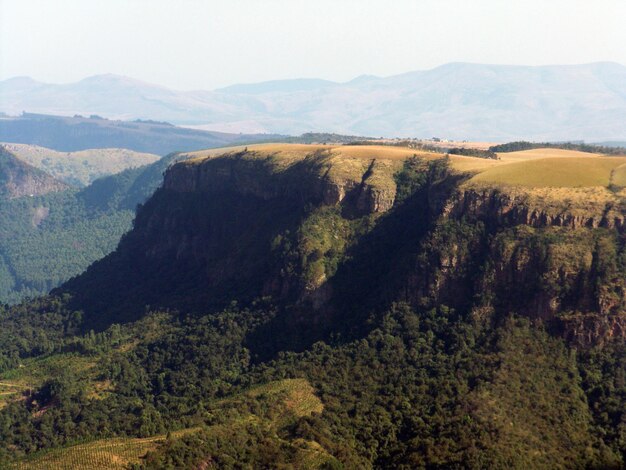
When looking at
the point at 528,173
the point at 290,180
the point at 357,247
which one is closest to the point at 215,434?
the point at 357,247

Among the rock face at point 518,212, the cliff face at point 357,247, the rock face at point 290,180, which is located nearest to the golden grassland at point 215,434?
the cliff face at point 357,247

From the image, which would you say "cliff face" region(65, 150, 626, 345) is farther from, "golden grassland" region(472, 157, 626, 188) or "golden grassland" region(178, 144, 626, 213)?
"golden grassland" region(472, 157, 626, 188)

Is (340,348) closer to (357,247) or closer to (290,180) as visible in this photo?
(357,247)

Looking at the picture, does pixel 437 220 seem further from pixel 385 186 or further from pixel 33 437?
pixel 33 437

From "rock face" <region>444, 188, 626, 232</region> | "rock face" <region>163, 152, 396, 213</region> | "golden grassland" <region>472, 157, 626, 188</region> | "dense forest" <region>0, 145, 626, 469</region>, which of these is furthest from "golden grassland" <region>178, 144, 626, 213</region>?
"dense forest" <region>0, 145, 626, 469</region>

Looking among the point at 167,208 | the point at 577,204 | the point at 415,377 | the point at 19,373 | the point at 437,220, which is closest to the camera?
the point at 415,377

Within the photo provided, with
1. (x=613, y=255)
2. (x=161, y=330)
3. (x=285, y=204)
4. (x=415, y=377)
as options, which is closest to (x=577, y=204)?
(x=613, y=255)
